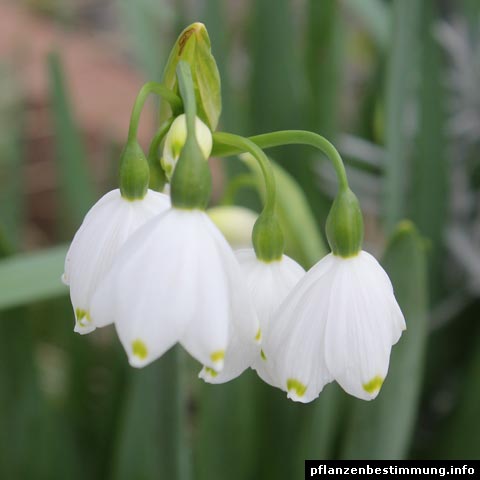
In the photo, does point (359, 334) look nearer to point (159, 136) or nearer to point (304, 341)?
point (304, 341)

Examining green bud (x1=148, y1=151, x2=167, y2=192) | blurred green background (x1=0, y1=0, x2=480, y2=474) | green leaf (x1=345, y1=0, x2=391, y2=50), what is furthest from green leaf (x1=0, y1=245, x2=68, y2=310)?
green leaf (x1=345, y1=0, x2=391, y2=50)

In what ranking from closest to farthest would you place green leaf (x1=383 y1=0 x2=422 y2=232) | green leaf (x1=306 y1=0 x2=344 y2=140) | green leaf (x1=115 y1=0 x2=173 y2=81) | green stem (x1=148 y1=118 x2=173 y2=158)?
green stem (x1=148 y1=118 x2=173 y2=158), green leaf (x1=383 y1=0 x2=422 y2=232), green leaf (x1=306 y1=0 x2=344 y2=140), green leaf (x1=115 y1=0 x2=173 y2=81)

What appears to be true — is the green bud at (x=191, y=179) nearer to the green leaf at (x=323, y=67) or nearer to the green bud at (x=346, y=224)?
the green bud at (x=346, y=224)

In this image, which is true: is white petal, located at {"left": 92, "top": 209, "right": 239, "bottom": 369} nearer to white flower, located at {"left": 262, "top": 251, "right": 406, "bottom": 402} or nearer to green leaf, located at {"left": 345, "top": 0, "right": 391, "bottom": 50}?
white flower, located at {"left": 262, "top": 251, "right": 406, "bottom": 402}

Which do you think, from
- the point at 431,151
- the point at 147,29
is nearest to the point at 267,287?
the point at 431,151

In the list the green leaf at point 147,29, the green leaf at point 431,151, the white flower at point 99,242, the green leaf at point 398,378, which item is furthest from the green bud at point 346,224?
the green leaf at point 147,29

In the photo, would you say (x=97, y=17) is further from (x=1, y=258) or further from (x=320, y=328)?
(x=320, y=328)

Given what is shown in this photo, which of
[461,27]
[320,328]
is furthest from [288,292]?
[461,27]

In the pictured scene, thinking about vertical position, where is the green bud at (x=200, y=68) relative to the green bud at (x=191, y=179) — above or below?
above
